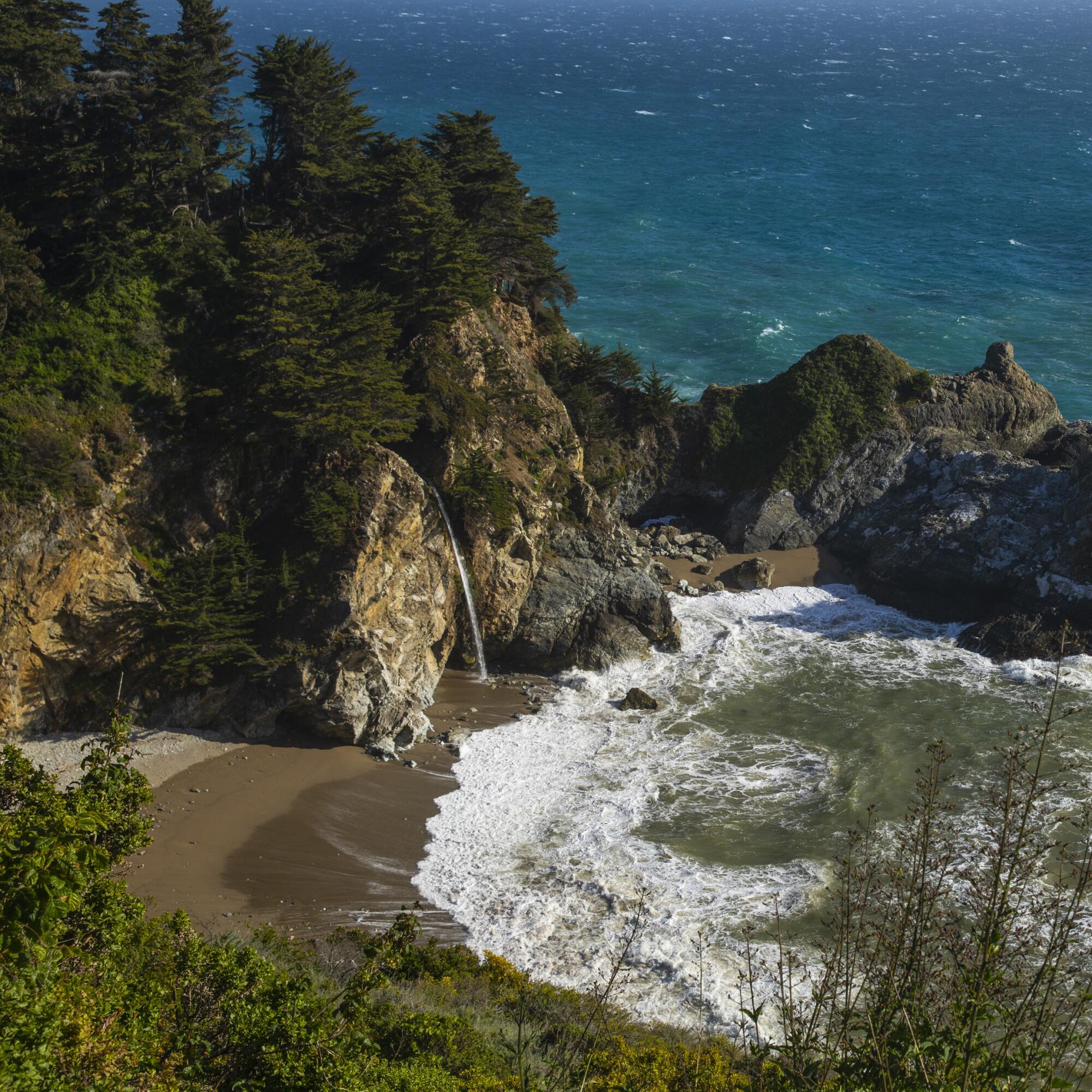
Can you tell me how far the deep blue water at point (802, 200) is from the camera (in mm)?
63531

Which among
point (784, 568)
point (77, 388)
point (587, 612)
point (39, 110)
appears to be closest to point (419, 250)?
point (77, 388)

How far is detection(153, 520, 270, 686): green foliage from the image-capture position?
26.5 m

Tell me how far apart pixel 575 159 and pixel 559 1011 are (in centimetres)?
9823

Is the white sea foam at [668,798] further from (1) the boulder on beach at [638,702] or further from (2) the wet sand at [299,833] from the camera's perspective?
(2) the wet sand at [299,833]

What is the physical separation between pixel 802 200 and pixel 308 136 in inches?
2631

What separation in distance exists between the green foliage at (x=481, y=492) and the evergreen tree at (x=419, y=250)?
17.5ft

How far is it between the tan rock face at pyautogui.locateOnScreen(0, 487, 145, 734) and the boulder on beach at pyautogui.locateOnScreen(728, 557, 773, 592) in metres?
20.9

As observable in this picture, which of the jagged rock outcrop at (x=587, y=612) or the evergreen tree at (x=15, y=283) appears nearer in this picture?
the evergreen tree at (x=15, y=283)

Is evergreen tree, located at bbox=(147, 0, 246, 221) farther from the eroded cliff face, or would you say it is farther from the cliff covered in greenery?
the eroded cliff face

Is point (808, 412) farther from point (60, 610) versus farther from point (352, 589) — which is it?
point (60, 610)

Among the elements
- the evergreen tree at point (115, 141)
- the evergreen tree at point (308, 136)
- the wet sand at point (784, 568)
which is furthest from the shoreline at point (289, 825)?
the evergreen tree at point (308, 136)

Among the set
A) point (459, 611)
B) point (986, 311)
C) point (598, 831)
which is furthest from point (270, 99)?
point (986, 311)

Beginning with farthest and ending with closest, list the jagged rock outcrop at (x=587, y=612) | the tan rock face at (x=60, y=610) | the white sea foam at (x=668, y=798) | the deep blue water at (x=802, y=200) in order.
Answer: the deep blue water at (x=802, y=200)
the jagged rock outcrop at (x=587, y=612)
the tan rock face at (x=60, y=610)
the white sea foam at (x=668, y=798)

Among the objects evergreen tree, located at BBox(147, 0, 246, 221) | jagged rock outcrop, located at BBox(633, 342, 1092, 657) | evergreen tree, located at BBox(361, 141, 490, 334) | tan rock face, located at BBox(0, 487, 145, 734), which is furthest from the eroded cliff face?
evergreen tree, located at BBox(147, 0, 246, 221)
